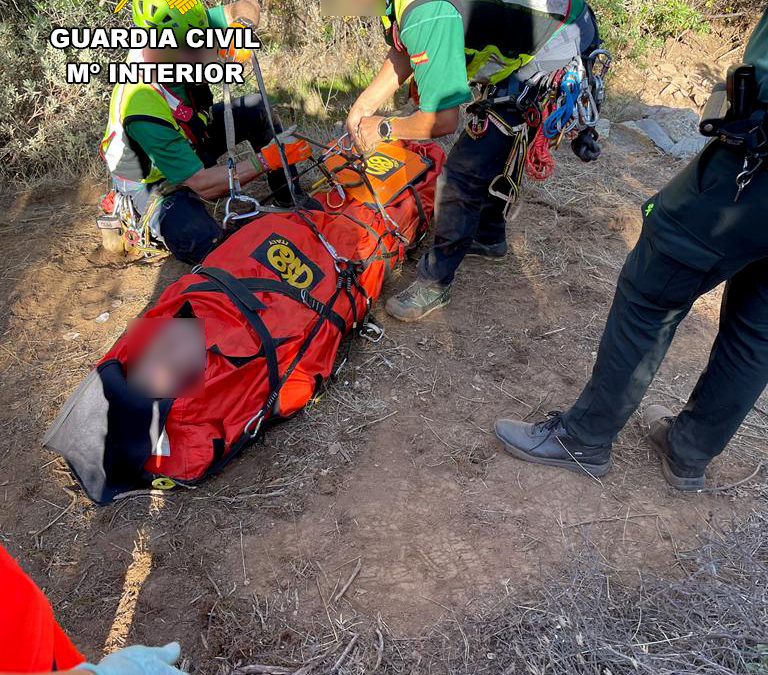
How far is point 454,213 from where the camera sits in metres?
3.20

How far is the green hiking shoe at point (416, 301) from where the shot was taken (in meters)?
3.40

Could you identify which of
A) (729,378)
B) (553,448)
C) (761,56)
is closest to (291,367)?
(553,448)

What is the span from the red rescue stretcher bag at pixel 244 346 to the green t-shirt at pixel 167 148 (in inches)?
31.1

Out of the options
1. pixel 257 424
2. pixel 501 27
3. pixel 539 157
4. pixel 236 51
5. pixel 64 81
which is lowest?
pixel 257 424

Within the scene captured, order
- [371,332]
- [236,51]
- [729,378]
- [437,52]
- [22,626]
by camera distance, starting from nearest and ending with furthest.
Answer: [22,626], [729,378], [437,52], [371,332], [236,51]

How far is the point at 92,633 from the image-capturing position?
211cm

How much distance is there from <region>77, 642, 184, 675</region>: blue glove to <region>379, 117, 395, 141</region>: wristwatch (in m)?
2.47

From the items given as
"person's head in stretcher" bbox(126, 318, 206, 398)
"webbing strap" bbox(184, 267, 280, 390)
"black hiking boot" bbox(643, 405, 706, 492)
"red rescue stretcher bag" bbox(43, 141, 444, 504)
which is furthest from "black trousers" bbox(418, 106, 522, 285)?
"person's head in stretcher" bbox(126, 318, 206, 398)

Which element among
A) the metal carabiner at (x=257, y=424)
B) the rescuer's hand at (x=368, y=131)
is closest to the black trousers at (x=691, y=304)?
the metal carabiner at (x=257, y=424)

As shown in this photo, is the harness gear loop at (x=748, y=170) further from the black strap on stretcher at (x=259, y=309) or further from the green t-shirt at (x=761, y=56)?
the black strap on stretcher at (x=259, y=309)

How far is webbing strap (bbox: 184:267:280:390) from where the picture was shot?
8.57 ft

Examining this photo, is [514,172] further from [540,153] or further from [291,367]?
[291,367]

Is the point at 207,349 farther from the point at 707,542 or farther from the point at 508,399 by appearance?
the point at 707,542

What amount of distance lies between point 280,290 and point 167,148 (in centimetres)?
133
